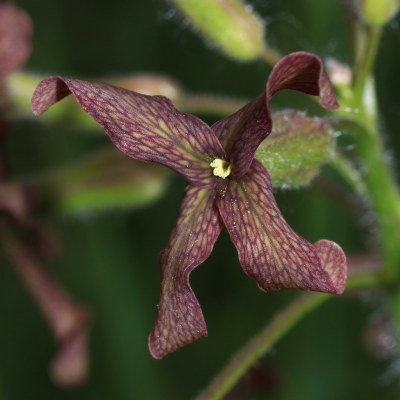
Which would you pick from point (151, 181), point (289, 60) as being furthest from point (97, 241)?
point (289, 60)

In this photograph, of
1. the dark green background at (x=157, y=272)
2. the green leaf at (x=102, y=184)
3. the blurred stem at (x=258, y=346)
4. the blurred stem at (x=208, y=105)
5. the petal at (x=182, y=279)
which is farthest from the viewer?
the dark green background at (x=157, y=272)

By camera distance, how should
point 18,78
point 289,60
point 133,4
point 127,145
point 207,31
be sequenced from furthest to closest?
point 133,4 → point 18,78 → point 207,31 → point 127,145 → point 289,60

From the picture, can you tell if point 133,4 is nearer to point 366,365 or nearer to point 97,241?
point 97,241

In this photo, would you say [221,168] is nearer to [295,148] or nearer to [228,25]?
[295,148]

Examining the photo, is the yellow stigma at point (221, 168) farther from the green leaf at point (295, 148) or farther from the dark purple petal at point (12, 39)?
the dark purple petal at point (12, 39)

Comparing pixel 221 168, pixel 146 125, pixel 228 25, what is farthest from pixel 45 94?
pixel 228 25

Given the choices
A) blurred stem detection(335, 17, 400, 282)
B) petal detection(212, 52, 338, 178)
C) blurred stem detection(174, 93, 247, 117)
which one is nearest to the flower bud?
blurred stem detection(174, 93, 247, 117)

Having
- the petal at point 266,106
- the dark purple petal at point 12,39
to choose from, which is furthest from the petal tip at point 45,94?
the dark purple petal at point 12,39
